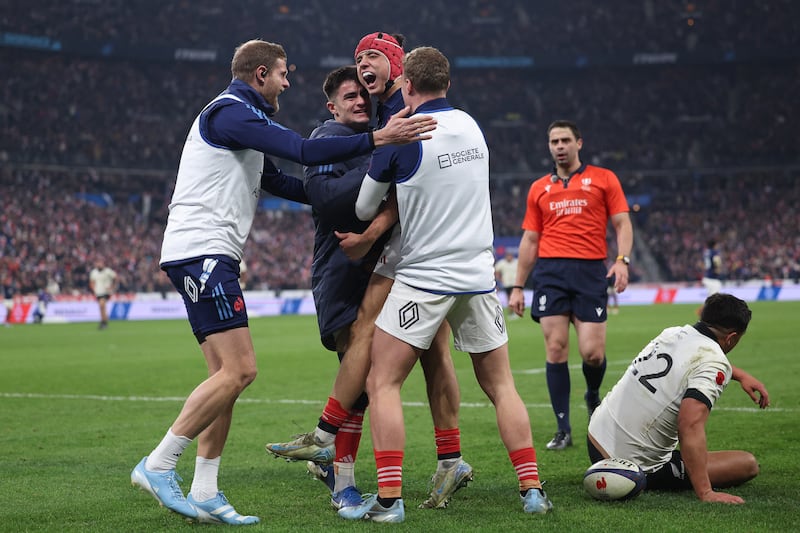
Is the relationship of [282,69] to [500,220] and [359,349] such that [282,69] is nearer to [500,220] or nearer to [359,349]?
[359,349]

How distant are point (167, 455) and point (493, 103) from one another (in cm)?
5539

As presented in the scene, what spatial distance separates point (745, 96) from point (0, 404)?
180 feet

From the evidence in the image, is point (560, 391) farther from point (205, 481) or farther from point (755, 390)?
point (205, 481)

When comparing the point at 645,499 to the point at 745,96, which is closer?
the point at 645,499

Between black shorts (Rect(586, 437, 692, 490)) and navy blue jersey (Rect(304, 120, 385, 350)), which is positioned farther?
black shorts (Rect(586, 437, 692, 490))

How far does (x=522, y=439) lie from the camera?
17.4 feet

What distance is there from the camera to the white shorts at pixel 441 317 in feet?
17.0

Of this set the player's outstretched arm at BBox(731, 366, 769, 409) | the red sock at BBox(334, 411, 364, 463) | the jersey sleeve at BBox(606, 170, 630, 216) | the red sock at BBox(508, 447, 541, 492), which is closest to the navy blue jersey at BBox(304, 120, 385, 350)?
the red sock at BBox(334, 411, 364, 463)

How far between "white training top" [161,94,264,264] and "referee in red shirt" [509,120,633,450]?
353cm

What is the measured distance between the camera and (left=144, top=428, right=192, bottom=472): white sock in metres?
5.05

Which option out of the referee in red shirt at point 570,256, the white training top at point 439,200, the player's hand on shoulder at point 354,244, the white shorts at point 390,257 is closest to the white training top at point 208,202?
the player's hand on shoulder at point 354,244

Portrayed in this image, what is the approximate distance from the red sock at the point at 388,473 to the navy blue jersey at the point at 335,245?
3.00 ft

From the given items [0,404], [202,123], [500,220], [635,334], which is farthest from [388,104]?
[500,220]

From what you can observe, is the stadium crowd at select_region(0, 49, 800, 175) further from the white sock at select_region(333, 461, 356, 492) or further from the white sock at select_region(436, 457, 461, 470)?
the white sock at select_region(436, 457, 461, 470)
